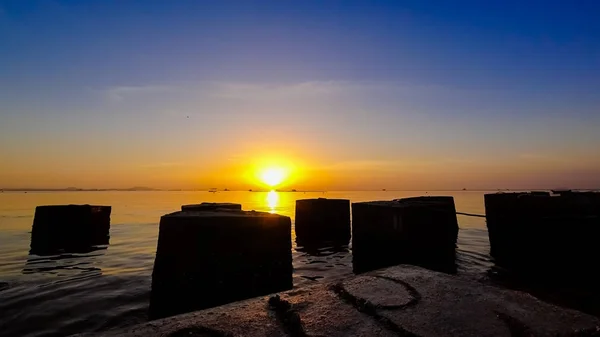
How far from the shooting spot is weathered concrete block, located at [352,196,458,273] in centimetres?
733

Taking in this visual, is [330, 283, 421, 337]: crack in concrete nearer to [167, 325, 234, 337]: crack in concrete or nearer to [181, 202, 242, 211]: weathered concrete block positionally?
[167, 325, 234, 337]: crack in concrete

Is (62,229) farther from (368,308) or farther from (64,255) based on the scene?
(368,308)

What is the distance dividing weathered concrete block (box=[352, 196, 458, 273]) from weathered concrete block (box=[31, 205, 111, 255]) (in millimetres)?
9062

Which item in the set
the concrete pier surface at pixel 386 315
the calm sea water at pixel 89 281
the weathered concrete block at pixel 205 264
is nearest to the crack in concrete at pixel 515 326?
the concrete pier surface at pixel 386 315

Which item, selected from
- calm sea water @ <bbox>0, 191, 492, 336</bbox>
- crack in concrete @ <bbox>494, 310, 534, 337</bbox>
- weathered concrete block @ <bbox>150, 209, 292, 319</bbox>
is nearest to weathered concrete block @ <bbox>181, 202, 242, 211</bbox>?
calm sea water @ <bbox>0, 191, 492, 336</bbox>

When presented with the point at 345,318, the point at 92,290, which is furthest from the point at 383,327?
the point at 92,290

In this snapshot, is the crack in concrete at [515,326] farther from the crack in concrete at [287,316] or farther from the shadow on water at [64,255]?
the shadow on water at [64,255]

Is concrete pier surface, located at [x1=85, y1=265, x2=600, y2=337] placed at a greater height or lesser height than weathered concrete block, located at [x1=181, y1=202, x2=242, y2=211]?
lesser

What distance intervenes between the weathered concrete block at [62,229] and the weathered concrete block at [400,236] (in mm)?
9062

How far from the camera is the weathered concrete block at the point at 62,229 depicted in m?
11.1

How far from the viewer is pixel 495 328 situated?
2076 millimetres

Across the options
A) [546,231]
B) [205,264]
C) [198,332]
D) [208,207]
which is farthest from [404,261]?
[198,332]

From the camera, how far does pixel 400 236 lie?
7.27 m

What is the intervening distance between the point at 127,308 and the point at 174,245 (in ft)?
7.16
